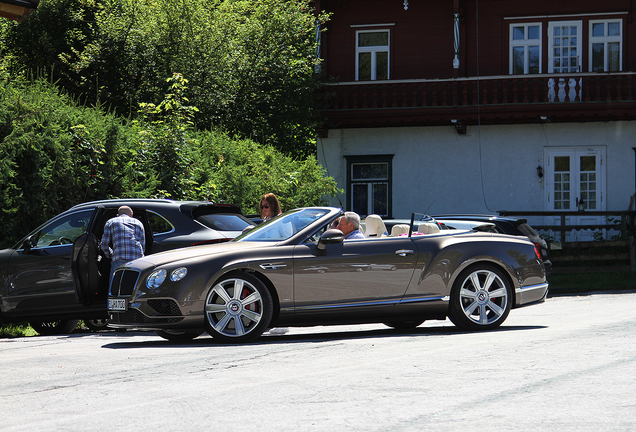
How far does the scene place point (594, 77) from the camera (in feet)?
82.3

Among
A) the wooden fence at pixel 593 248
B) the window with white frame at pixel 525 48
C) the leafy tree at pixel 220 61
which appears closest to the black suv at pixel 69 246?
the wooden fence at pixel 593 248

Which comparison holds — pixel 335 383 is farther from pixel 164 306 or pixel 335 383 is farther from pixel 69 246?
pixel 69 246

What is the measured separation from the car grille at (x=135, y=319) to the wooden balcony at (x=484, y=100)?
1762 centimetres

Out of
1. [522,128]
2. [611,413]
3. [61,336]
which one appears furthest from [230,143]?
[611,413]

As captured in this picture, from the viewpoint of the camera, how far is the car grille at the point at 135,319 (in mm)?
9148

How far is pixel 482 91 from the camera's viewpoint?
2573 cm

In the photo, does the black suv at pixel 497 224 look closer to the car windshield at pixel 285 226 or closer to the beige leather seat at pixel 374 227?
the beige leather seat at pixel 374 227

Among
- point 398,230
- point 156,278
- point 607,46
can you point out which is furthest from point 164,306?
point 607,46

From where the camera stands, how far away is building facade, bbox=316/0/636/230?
2569 cm

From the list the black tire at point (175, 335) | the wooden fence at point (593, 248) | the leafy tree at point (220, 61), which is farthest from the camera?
the leafy tree at point (220, 61)

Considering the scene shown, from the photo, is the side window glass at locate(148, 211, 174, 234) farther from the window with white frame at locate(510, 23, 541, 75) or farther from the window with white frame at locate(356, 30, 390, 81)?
the window with white frame at locate(510, 23, 541, 75)

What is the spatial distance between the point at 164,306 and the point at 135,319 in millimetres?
382

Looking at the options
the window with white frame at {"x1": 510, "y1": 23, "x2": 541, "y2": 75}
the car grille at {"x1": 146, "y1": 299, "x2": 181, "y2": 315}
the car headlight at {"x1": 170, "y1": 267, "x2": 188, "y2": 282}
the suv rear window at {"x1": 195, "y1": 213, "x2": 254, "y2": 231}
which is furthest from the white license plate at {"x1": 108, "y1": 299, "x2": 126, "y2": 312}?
the window with white frame at {"x1": 510, "y1": 23, "x2": 541, "y2": 75}

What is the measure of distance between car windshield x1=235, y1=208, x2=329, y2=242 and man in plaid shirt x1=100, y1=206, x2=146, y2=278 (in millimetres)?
1454
